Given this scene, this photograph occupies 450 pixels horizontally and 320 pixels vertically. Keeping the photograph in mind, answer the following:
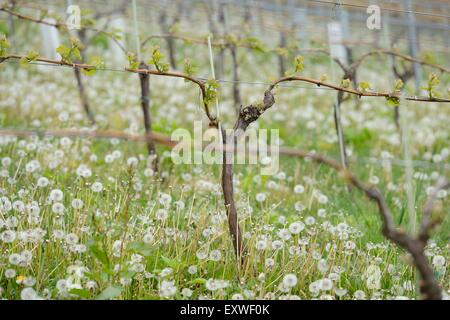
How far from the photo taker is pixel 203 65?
10664 millimetres

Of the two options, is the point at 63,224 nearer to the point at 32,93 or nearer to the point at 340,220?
the point at 340,220

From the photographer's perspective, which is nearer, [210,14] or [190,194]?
[190,194]

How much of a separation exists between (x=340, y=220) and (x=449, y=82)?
22.7 feet

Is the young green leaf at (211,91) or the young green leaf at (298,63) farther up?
the young green leaf at (298,63)

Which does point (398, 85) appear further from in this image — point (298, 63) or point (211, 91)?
point (211, 91)

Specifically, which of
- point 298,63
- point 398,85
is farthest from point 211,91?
point 398,85

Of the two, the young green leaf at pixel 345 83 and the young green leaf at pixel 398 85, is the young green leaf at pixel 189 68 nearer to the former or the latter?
the young green leaf at pixel 345 83

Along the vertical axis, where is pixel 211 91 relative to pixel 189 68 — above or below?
below

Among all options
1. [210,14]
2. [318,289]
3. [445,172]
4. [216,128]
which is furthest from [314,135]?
[318,289]

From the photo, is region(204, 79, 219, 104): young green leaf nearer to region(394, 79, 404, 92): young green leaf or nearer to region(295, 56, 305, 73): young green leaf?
region(295, 56, 305, 73): young green leaf

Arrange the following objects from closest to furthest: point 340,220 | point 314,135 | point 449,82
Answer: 1. point 340,220
2. point 314,135
3. point 449,82

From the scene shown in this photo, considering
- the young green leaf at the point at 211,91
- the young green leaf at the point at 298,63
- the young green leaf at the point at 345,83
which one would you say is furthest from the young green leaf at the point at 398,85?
the young green leaf at the point at 211,91

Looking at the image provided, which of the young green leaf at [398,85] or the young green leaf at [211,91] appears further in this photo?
the young green leaf at [398,85]
